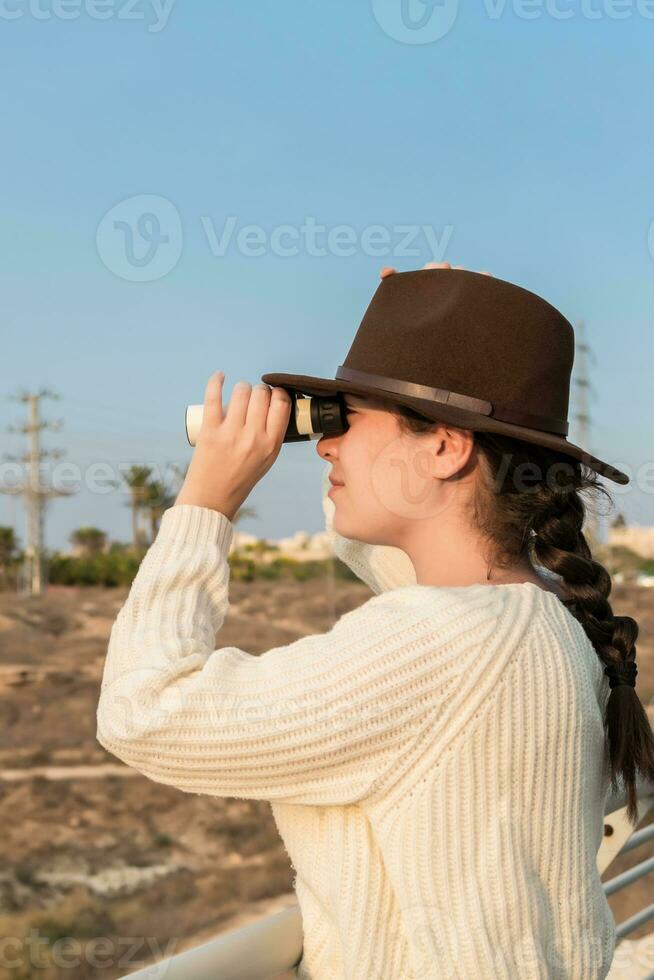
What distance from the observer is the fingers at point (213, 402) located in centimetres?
112

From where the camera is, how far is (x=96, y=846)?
17.3 m

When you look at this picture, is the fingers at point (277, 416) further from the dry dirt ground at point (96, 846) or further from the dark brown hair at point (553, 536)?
the dry dirt ground at point (96, 846)

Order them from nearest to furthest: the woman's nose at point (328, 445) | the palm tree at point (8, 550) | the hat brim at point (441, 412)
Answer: the hat brim at point (441, 412)
the woman's nose at point (328, 445)
the palm tree at point (8, 550)

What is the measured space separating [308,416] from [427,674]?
1.16 feet

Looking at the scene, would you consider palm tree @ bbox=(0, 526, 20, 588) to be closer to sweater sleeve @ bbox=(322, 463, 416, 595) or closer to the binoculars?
sweater sleeve @ bbox=(322, 463, 416, 595)

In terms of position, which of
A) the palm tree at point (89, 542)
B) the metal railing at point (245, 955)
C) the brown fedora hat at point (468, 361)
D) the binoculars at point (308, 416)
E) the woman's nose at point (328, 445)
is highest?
the brown fedora hat at point (468, 361)

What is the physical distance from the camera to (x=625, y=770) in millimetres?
1122

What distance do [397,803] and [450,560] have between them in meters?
0.30

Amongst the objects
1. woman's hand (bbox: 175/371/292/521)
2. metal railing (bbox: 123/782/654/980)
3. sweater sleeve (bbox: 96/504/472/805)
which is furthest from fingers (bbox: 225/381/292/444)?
metal railing (bbox: 123/782/654/980)

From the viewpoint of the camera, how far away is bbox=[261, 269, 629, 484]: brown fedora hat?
1.13 m

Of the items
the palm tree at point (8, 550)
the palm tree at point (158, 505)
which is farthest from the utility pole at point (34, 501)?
the palm tree at point (158, 505)

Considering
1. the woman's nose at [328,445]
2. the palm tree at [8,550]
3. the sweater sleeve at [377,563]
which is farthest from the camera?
the palm tree at [8,550]

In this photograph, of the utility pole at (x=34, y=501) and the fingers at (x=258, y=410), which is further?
the utility pole at (x=34, y=501)

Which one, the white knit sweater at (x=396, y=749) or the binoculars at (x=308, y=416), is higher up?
the binoculars at (x=308, y=416)
